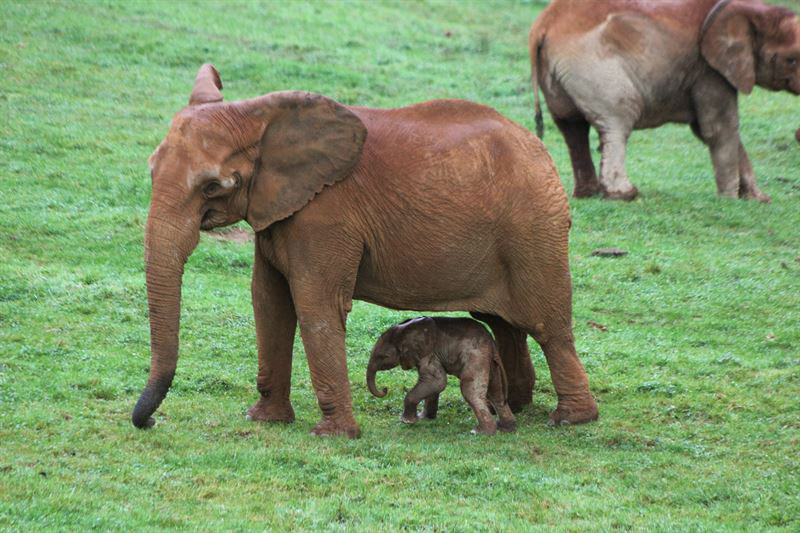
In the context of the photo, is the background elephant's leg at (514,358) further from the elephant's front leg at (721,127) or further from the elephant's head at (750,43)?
the elephant's front leg at (721,127)

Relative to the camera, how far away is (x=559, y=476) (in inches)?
369

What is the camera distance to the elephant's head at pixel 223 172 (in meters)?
9.31

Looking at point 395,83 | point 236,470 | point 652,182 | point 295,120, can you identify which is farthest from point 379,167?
point 395,83

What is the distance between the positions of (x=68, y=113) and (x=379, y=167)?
11052 millimetres

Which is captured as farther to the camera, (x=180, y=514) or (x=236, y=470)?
(x=236, y=470)

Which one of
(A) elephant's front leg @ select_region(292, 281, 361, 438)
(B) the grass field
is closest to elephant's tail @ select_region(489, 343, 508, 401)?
(B) the grass field

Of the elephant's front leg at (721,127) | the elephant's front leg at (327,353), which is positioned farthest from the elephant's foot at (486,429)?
the elephant's front leg at (721,127)

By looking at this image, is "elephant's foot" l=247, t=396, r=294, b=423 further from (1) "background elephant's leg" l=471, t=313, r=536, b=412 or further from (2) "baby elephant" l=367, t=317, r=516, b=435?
(1) "background elephant's leg" l=471, t=313, r=536, b=412

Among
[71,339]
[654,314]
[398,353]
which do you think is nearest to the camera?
[398,353]

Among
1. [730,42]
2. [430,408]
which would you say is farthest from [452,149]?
[730,42]

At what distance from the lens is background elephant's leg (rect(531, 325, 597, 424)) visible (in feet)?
35.8

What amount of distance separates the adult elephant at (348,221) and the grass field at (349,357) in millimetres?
692

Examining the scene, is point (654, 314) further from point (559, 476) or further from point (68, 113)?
point (68, 113)

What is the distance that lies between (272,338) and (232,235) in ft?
18.3
